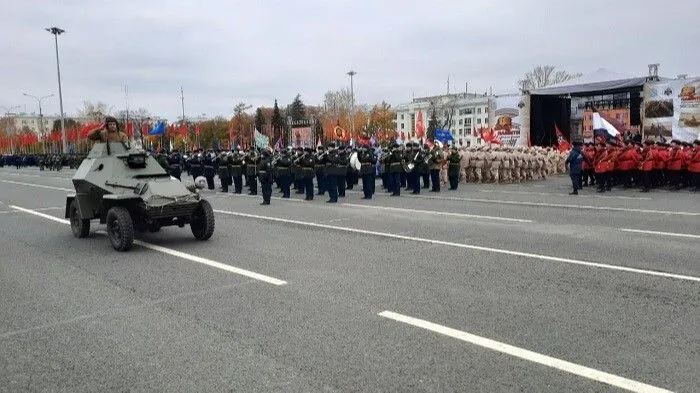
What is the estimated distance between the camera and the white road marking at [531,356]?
3.96m

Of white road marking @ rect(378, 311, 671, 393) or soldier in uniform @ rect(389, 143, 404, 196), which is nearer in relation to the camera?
white road marking @ rect(378, 311, 671, 393)

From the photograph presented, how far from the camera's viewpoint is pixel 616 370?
421 cm

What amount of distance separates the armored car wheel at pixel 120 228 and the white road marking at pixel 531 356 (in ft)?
17.1

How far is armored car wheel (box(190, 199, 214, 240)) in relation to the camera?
33.2 feet

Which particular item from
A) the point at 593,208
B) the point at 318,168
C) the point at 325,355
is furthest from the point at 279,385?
the point at 318,168

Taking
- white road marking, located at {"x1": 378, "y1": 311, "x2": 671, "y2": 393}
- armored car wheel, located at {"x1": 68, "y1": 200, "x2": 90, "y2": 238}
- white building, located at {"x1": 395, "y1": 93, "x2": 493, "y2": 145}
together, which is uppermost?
white building, located at {"x1": 395, "y1": 93, "x2": 493, "y2": 145}

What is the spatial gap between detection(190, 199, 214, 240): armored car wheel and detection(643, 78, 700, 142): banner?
21723mm

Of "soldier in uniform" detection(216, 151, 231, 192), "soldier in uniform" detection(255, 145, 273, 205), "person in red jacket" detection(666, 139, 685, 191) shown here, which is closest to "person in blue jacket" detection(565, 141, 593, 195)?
"person in red jacket" detection(666, 139, 685, 191)

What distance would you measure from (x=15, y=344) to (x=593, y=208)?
12.3 metres

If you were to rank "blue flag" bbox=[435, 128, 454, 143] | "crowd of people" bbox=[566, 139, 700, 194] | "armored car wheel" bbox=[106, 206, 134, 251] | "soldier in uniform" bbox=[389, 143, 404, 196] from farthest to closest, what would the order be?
1. "blue flag" bbox=[435, 128, 454, 143]
2. "soldier in uniform" bbox=[389, 143, 404, 196]
3. "crowd of people" bbox=[566, 139, 700, 194]
4. "armored car wheel" bbox=[106, 206, 134, 251]

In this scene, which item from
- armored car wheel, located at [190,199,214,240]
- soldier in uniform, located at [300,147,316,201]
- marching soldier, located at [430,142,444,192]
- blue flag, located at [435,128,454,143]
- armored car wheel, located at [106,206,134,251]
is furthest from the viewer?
blue flag, located at [435,128,454,143]

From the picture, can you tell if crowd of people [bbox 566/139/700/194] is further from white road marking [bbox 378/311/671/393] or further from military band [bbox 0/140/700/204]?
white road marking [bbox 378/311/671/393]

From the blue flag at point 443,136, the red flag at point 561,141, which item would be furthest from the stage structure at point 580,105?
the blue flag at point 443,136

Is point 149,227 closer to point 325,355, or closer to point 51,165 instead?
point 325,355
